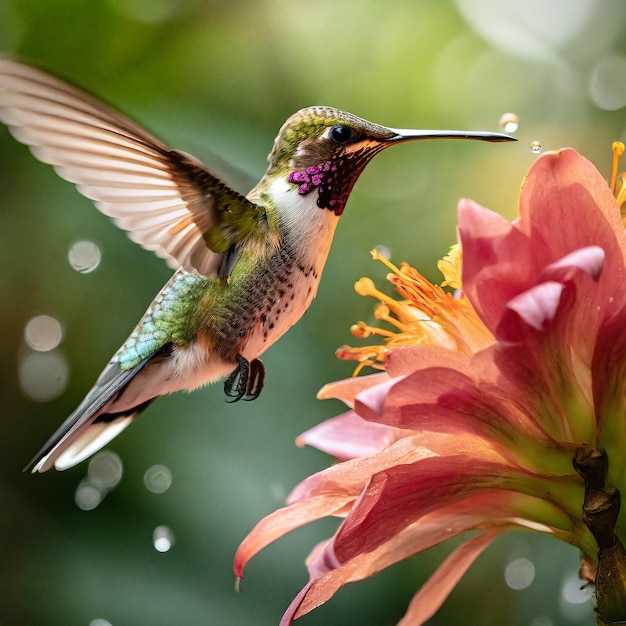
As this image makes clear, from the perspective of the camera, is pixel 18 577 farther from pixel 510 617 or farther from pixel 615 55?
pixel 615 55

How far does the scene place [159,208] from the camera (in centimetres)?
38

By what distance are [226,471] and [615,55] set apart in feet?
1.78

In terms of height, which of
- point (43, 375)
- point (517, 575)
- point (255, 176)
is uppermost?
point (255, 176)

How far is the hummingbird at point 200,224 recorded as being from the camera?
13.7 inches

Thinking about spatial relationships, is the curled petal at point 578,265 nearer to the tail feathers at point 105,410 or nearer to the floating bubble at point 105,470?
the tail feathers at point 105,410

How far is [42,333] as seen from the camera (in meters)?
0.71

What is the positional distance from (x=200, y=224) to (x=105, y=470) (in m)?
0.39

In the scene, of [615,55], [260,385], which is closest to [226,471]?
[260,385]

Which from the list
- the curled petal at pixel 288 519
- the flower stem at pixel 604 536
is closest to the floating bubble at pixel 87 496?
the curled petal at pixel 288 519

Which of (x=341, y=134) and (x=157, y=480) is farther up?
(x=341, y=134)

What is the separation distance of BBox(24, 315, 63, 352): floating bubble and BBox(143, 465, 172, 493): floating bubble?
0.46 ft

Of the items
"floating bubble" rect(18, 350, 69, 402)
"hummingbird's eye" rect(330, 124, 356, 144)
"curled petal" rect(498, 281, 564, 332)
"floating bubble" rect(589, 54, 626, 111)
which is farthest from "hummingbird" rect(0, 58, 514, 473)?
"floating bubble" rect(589, 54, 626, 111)

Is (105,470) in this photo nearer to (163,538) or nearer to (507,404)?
(163,538)

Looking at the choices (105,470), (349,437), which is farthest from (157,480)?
(349,437)
